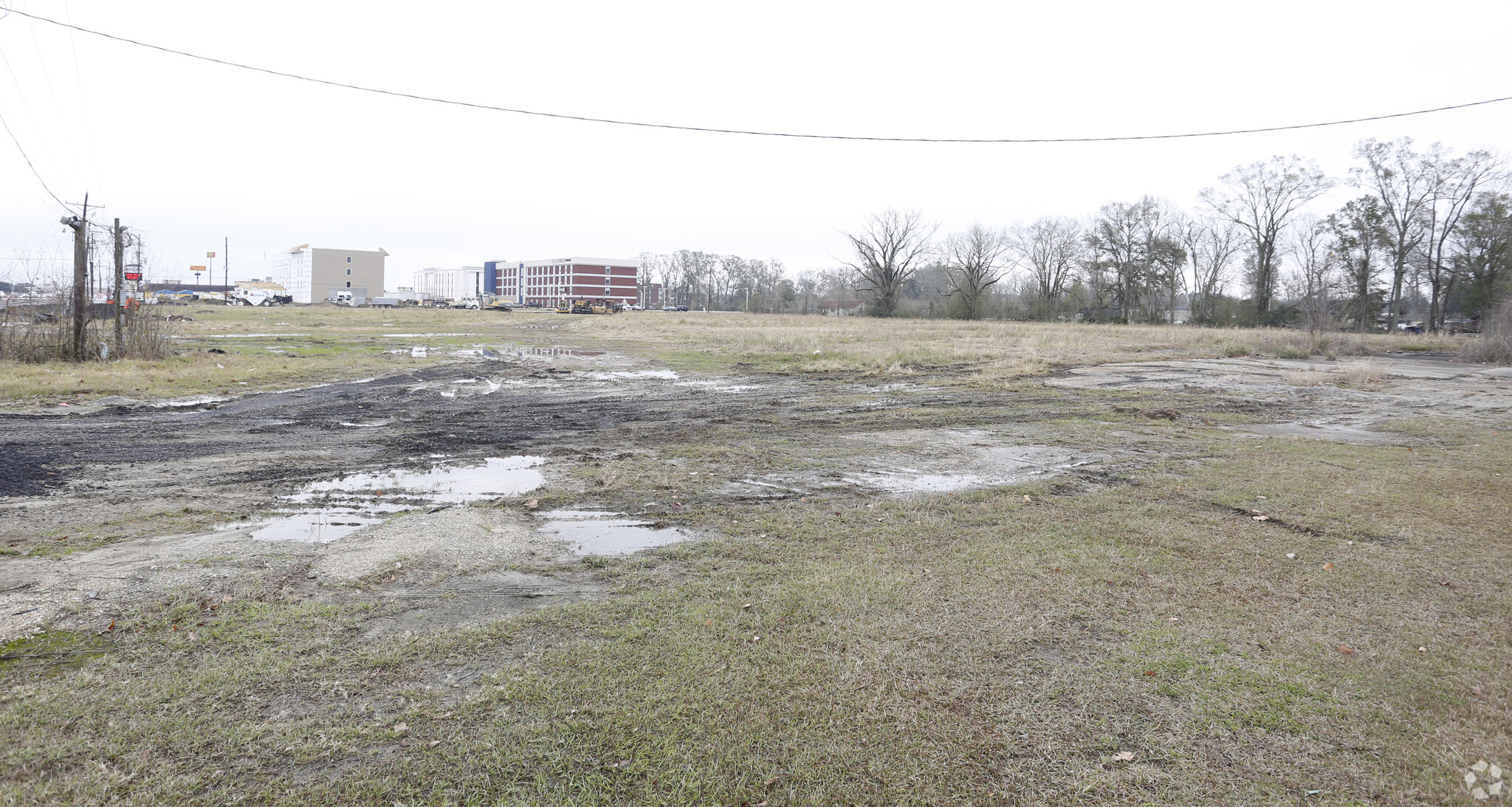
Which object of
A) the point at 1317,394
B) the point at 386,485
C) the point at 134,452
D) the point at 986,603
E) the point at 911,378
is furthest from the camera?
the point at 911,378

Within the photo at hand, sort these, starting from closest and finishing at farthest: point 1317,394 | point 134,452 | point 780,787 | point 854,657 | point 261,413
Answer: point 780,787
point 854,657
point 134,452
point 261,413
point 1317,394

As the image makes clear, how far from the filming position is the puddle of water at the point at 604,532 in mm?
6352

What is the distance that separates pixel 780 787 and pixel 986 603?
2.43m

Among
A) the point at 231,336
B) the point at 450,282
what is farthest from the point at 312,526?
the point at 450,282

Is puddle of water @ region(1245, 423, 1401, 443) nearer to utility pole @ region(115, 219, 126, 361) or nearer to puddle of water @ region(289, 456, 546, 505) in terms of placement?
puddle of water @ region(289, 456, 546, 505)

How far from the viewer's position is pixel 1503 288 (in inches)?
1721

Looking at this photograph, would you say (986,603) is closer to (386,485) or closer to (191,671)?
(191,671)

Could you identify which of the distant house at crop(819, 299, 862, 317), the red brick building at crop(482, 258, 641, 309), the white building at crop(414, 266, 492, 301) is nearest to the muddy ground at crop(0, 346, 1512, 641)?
the distant house at crop(819, 299, 862, 317)

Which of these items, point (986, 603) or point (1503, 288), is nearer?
point (986, 603)

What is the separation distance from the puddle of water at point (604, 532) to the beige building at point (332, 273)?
138201 mm

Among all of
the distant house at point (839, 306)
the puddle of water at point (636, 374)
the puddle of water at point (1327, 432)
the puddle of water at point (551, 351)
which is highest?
the distant house at point (839, 306)

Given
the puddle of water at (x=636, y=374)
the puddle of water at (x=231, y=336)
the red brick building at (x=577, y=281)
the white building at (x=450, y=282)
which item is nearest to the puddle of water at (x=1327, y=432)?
Result: the puddle of water at (x=636, y=374)

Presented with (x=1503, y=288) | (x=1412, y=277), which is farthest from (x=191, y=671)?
(x=1412, y=277)

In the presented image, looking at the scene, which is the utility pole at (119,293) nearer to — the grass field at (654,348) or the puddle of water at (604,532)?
the grass field at (654,348)
